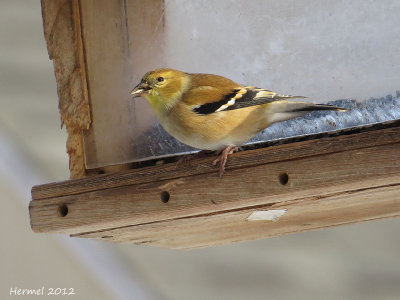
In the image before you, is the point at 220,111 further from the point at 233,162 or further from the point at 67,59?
the point at 67,59

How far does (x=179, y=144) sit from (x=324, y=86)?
0.72 metres

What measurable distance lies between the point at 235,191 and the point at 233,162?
113mm

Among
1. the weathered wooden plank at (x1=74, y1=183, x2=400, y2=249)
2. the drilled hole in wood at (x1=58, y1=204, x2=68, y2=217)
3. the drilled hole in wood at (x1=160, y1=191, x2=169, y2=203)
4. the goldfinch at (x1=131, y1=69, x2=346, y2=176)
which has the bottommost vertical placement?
the weathered wooden plank at (x1=74, y1=183, x2=400, y2=249)

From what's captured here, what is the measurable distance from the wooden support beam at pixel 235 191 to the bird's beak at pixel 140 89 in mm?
469

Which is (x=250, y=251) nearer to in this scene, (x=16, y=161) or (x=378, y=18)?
(x=16, y=161)

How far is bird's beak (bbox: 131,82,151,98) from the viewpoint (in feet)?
12.2

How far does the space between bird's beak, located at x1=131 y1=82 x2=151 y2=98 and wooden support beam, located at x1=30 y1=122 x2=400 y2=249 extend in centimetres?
47

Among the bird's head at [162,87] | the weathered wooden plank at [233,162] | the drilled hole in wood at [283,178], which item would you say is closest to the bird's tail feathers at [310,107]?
the weathered wooden plank at [233,162]

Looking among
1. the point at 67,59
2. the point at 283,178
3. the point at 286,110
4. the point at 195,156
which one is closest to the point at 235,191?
the point at 283,178

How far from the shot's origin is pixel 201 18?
383 centimetres

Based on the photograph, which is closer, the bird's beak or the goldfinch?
the goldfinch

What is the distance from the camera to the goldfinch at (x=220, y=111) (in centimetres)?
352

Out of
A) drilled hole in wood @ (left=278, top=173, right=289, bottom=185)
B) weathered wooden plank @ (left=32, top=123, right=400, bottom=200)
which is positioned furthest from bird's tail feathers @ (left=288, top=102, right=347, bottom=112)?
drilled hole in wood @ (left=278, top=173, right=289, bottom=185)

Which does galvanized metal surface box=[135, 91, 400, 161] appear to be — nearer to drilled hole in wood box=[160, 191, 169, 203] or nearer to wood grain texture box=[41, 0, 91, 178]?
wood grain texture box=[41, 0, 91, 178]
